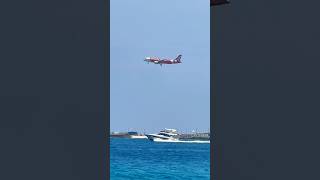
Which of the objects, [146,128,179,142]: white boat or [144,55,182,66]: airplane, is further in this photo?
[146,128,179,142]: white boat

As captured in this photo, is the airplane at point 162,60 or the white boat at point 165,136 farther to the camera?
the white boat at point 165,136

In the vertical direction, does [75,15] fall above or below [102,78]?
above

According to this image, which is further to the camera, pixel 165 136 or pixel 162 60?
pixel 165 136

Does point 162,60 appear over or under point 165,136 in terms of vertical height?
over

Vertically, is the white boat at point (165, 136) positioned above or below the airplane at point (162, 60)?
below

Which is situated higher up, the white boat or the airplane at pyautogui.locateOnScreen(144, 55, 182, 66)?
the airplane at pyautogui.locateOnScreen(144, 55, 182, 66)
